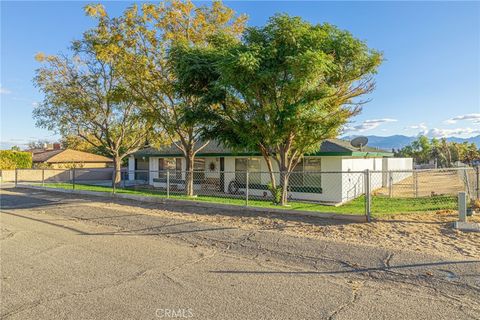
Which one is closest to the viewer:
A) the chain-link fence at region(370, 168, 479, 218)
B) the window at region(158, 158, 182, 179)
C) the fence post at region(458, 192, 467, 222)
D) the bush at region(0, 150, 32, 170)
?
the fence post at region(458, 192, 467, 222)

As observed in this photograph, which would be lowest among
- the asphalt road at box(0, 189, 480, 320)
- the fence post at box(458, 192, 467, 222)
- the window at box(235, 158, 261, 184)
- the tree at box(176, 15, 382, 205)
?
the asphalt road at box(0, 189, 480, 320)

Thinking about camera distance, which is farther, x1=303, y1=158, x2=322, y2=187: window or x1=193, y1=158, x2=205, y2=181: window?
x1=193, y1=158, x2=205, y2=181: window

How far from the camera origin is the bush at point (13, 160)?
31934 millimetres

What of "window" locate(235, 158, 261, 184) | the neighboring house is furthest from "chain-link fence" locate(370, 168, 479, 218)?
the neighboring house

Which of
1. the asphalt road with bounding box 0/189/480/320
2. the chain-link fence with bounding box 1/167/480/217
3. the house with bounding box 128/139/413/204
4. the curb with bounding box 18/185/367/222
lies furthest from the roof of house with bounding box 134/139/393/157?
the asphalt road with bounding box 0/189/480/320

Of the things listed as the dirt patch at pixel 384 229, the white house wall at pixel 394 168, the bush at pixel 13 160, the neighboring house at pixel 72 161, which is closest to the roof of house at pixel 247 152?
the white house wall at pixel 394 168

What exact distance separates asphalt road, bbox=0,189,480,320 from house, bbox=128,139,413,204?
609cm

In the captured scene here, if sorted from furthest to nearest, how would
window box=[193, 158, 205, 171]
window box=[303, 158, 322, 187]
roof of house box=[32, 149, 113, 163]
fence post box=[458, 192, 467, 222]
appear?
roof of house box=[32, 149, 113, 163] < window box=[193, 158, 205, 171] < window box=[303, 158, 322, 187] < fence post box=[458, 192, 467, 222]

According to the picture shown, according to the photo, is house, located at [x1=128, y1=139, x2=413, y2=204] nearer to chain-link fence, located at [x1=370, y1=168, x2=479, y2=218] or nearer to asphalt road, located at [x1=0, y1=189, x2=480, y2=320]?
chain-link fence, located at [x1=370, y1=168, x2=479, y2=218]

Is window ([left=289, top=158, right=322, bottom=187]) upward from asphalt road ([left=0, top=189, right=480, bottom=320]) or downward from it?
upward

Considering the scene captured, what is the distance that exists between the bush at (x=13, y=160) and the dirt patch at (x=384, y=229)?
30453 mm

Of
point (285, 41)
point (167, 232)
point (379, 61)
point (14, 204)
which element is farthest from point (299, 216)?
point (14, 204)

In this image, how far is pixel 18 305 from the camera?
147 inches

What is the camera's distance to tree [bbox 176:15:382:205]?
951 centimetres
